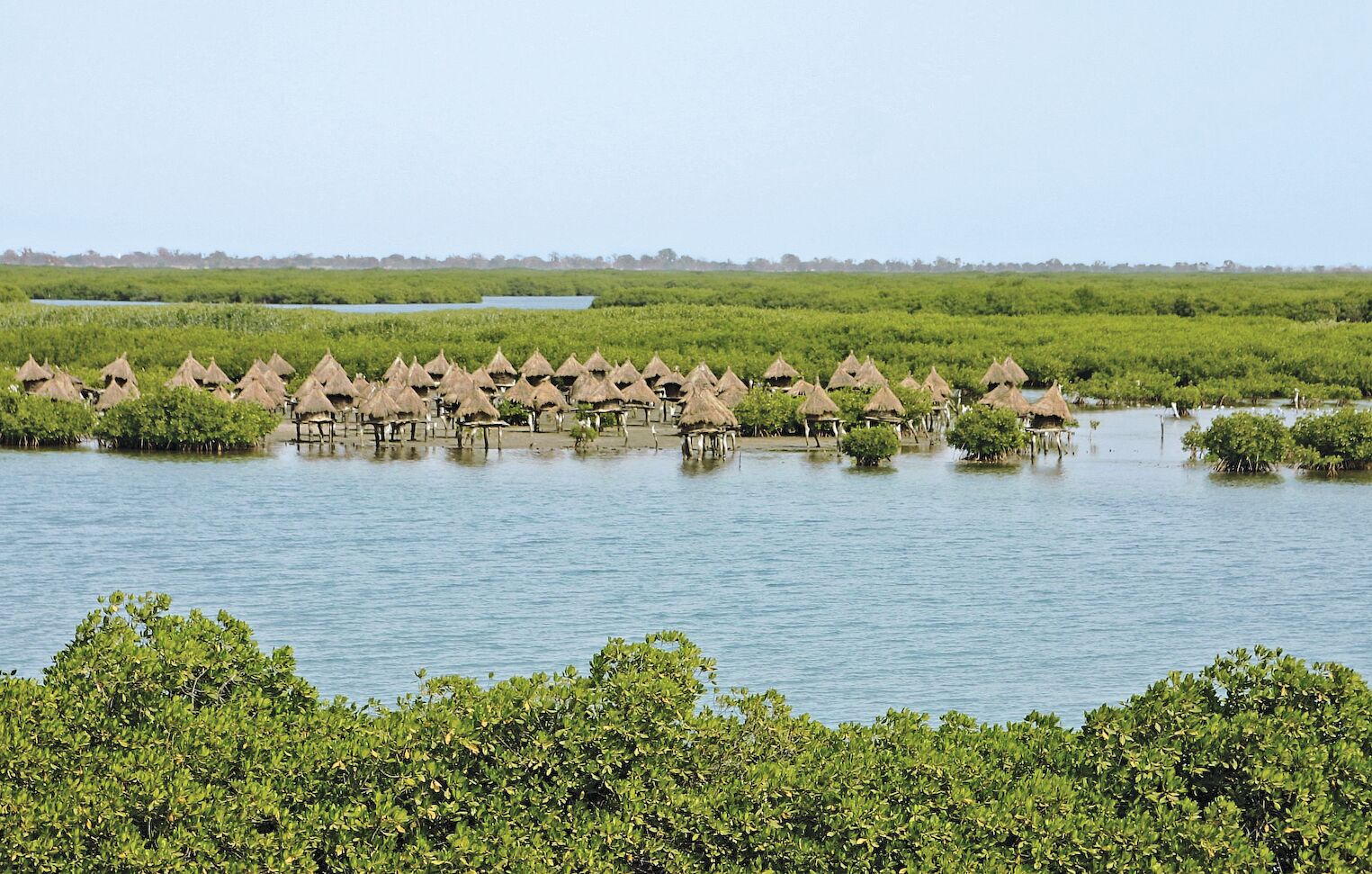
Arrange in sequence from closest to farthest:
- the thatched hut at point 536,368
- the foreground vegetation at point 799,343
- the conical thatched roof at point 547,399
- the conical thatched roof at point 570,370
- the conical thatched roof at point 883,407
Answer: the conical thatched roof at point 883,407
the conical thatched roof at point 547,399
the thatched hut at point 536,368
the conical thatched roof at point 570,370
the foreground vegetation at point 799,343

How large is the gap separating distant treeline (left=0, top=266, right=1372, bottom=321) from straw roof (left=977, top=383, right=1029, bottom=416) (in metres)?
42.8

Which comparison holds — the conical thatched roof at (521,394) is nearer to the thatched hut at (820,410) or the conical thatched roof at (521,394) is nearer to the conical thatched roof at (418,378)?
the conical thatched roof at (418,378)

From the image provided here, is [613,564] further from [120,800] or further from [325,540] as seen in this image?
[120,800]

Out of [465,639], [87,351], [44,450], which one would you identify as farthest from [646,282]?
[465,639]

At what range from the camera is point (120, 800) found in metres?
9.46

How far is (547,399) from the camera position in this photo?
46531 mm

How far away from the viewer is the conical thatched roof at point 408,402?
43031 millimetres

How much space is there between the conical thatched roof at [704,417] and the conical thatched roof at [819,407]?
3250 mm

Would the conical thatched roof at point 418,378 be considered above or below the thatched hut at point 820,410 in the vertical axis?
above

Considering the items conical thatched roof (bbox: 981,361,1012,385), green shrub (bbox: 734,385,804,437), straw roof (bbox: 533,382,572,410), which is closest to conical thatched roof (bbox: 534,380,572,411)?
straw roof (bbox: 533,382,572,410)

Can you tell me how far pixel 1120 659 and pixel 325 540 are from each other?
51.0 ft

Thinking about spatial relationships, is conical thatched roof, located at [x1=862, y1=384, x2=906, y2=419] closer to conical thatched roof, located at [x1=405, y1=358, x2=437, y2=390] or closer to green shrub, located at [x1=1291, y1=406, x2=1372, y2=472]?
green shrub, located at [x1=1291, y1=406, x2=1372, y2=472]

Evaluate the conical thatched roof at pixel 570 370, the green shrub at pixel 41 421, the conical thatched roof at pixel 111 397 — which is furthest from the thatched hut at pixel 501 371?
the green shrub at pixel 41 421

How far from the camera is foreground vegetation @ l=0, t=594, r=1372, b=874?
9477mm
